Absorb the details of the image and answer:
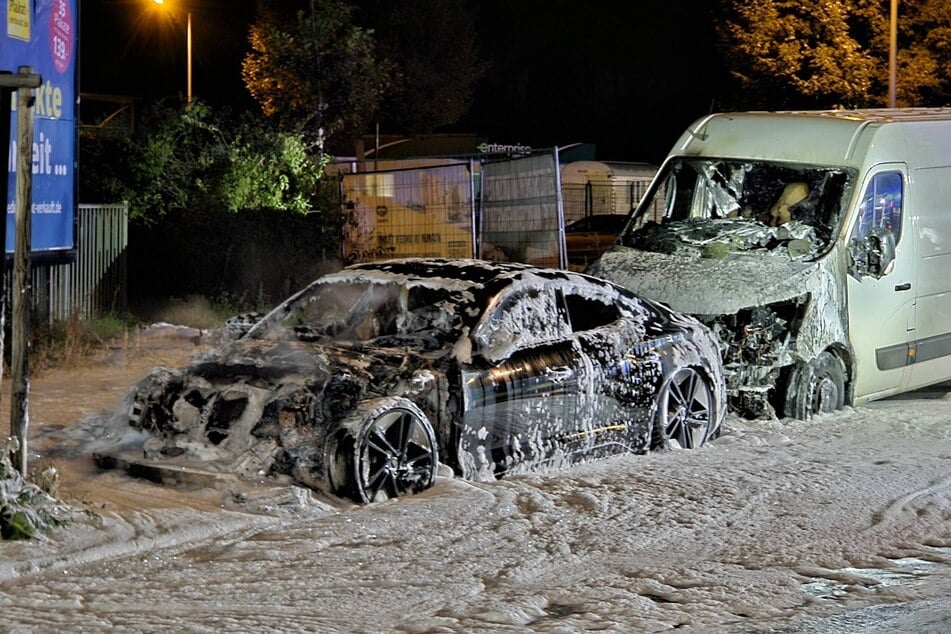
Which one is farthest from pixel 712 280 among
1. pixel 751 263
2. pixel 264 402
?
pixel 264 402

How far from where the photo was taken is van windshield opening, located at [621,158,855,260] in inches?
493

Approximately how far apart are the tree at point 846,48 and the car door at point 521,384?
24.4 m

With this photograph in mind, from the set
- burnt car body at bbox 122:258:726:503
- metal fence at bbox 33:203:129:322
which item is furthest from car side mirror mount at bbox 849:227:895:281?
metal fence at bbox 33:203:129:322

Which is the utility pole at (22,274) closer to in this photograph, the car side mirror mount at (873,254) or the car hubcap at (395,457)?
the car hubcap at (395,457)

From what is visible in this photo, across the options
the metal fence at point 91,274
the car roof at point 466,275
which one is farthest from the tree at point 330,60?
the car roof at point 466,275

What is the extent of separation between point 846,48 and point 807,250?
832 inches

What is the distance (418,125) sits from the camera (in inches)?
1962

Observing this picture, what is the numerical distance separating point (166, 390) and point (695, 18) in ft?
155

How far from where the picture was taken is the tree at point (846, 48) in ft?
106

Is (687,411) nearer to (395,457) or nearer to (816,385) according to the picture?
(816,385)

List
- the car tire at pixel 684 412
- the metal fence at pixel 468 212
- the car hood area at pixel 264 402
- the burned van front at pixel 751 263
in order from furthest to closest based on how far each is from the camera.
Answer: the metal fence at pixel 468 212
the burned van front at pixel 751 263
the car tire at pixel 684 412
the car hood area at pixel 264 402

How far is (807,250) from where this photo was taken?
12258 millimetres

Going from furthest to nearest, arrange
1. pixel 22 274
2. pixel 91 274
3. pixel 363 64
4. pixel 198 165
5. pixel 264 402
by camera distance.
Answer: pixel 363 64 → pixel 198 165 → pixel 91 274 → pixel 264 402 → pixel 22 274

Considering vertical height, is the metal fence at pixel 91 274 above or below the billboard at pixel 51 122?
below
